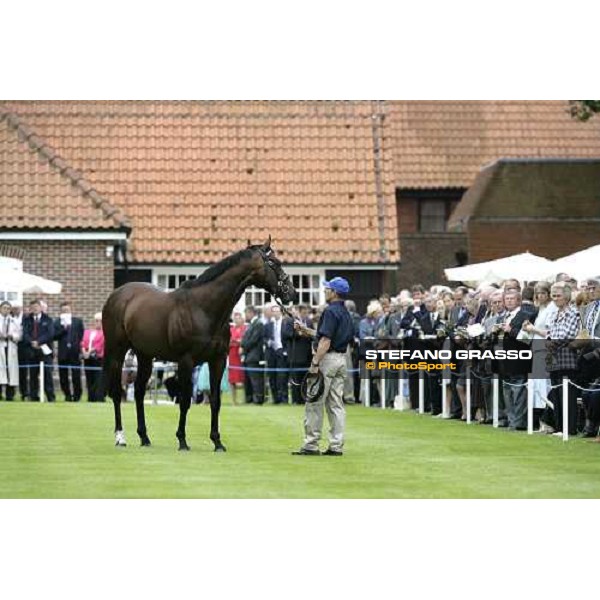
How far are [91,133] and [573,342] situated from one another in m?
27.3

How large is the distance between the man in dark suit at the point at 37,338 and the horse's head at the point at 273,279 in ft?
52.0

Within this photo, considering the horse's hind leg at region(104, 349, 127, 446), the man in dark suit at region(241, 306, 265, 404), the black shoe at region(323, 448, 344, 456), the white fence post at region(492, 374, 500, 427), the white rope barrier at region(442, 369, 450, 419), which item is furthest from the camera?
the man in dark suit at region(241, 306, 265, 404)

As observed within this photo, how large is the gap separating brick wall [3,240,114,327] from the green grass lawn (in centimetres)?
1446

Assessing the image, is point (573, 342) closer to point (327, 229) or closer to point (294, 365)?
point (294, 365)

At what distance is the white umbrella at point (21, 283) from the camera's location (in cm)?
3597

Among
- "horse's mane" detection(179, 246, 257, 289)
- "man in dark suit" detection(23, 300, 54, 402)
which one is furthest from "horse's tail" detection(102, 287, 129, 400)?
"man in dark suit" detection(23, 300, 54, 402)

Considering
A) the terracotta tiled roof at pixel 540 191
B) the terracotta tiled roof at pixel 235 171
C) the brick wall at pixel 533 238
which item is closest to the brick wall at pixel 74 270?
the terracotta tiled roof at pixel 235 171

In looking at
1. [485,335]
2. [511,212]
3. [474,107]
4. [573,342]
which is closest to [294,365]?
[485,335]

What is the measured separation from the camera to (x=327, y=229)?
151ft

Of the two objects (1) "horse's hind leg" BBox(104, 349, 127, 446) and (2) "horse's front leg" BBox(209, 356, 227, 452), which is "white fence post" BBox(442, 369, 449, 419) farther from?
(2) "horse's front leg" BBox(209, 356, 227, 452)

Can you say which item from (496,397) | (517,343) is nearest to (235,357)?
(496,397)

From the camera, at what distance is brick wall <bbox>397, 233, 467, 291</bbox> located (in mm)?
54156

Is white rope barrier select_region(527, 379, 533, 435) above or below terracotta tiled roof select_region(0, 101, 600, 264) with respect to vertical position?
below

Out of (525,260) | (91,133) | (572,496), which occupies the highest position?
(91,133)
